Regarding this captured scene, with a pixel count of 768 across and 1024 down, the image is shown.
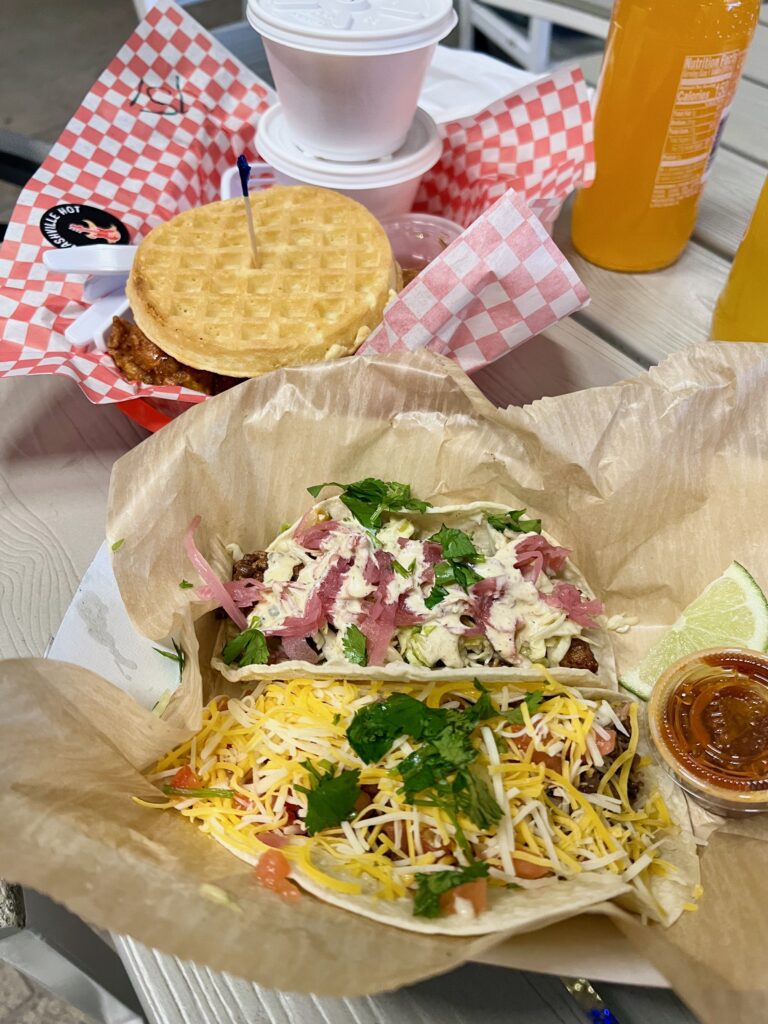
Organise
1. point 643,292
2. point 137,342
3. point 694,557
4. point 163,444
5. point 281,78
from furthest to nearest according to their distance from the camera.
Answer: point 643,292 → point 281,78 → point 137,342 → point 694,557 → point 163,444

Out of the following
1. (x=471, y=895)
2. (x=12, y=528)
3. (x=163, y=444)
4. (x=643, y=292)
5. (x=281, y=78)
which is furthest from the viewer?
(x=643, y=292)

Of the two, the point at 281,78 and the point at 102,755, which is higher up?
the point at 281,78

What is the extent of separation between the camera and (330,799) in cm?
110

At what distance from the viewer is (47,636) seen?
4.73 feet

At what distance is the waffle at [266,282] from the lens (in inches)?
65.0

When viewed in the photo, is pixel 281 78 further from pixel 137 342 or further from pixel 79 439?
pixel 79 439

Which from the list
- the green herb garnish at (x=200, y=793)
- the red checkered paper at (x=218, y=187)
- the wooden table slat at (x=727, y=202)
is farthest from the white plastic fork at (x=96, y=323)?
the wooden table slat at (x=727, y=202)

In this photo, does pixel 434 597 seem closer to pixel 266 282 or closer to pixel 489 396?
pixel 489 396

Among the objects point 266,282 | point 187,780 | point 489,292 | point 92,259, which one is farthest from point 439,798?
point 92,259

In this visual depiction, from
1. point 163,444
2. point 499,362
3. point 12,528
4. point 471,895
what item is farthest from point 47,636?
point 499,362

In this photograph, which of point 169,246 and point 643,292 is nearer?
point 169,246

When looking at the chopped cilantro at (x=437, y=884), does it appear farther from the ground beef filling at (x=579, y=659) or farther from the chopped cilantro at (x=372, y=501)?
the chopped cilantro at (x=372, y=501)

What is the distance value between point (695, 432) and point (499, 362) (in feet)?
2.06

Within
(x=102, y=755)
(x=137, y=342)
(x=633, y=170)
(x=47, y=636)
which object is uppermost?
(x=633, y=170)
